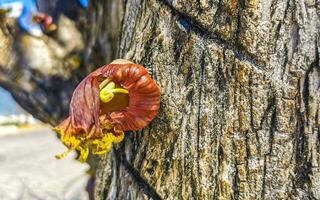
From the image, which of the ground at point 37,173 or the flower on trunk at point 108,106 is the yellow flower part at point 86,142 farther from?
the ground at point 37,173

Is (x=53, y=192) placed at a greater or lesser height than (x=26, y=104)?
lesser

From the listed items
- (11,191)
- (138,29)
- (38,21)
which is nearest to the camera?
(138,29)

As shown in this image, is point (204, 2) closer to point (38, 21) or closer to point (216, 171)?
point (216, 171)

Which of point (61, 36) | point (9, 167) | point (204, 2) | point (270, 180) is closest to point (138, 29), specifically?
point (204, 2)

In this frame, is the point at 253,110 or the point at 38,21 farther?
the point at 38,21

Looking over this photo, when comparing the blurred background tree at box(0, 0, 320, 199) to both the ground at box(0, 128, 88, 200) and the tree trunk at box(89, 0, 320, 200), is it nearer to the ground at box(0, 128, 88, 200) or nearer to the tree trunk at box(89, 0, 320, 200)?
the tree trunk at box(89, 0, 320, 200)
